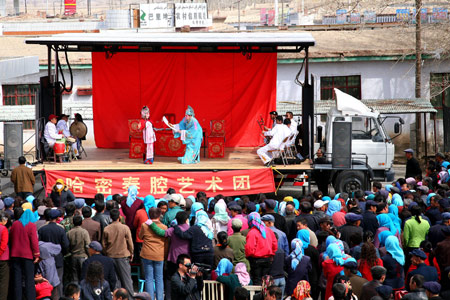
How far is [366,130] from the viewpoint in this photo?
17.6m

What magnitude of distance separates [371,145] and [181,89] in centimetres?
569

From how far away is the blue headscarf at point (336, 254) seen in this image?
8.87m

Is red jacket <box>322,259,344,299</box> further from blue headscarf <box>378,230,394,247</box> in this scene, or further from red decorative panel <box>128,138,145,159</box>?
red decorative panel <box>128,138,145,159</box>

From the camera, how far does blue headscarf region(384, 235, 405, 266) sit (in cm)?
916

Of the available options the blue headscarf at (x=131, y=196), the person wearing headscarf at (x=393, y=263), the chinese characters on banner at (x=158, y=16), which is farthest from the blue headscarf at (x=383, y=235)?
the chinese characters on banner at (x=158, y=16)

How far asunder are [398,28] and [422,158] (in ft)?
23.2

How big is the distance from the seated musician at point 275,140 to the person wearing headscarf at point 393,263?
6.91m

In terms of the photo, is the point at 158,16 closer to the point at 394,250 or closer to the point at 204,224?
the point at 204,224

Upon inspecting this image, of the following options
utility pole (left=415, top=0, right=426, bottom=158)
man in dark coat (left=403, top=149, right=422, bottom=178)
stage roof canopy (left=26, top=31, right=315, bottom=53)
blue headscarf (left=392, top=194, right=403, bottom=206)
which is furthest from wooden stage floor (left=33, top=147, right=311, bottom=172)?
utility pole (left=415, top=0, right=426, bottom=158)

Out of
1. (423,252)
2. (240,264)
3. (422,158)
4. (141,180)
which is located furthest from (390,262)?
(422,158)

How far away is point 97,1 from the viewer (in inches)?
4144

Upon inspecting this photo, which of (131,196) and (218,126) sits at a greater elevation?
(218,126)

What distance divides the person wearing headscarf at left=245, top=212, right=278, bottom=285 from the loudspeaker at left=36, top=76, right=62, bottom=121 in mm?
8792

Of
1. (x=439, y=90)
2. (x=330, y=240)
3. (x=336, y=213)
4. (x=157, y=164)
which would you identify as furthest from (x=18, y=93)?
(x=330, y=240)
